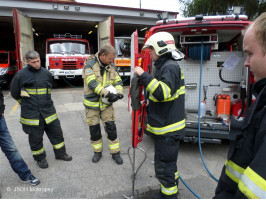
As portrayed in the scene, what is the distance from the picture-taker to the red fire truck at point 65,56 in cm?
947

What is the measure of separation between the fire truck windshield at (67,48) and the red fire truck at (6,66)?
8.00 ft

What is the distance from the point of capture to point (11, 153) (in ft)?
8.44

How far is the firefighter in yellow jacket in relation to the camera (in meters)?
3.01

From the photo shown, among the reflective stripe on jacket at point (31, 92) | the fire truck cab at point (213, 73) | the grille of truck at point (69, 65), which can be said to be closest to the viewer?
the reflective stripe on jacket at point (31, 92)

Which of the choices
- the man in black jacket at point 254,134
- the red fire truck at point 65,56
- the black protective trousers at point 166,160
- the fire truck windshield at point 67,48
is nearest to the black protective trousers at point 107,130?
the black protective trousers at point 166,160

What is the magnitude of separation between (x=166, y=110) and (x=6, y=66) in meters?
10.5

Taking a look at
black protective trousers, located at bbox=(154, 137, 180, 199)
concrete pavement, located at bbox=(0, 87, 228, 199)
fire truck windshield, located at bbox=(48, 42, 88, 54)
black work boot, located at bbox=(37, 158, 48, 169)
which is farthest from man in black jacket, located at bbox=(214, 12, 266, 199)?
fire truck windshield, located at bbox=(48, 42, 88, 54)

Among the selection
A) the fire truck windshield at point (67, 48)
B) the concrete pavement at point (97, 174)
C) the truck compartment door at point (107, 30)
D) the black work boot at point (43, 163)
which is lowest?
the concrete pavement at point (97, 174)

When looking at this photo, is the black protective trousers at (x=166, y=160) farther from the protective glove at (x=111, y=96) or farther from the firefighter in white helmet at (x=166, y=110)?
the protective glove at (x=111, y=96)

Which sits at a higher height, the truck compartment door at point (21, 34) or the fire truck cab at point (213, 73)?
the truck compartment door at point (21, 34)

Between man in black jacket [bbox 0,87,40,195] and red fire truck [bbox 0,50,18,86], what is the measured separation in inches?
328

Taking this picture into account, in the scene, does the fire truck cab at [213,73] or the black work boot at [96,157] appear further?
the fire truck cab at [213,73]

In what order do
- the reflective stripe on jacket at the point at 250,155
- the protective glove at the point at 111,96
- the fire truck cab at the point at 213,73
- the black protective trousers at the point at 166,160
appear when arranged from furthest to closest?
the fire truck cab at the point at 213,73
the protective glove at the point at 111,96
the black protective trousers at the point at 166,160
the reflective stripe on jacket at the point at 250,155

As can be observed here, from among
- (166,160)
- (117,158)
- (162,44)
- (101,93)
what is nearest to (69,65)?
(101,93)
